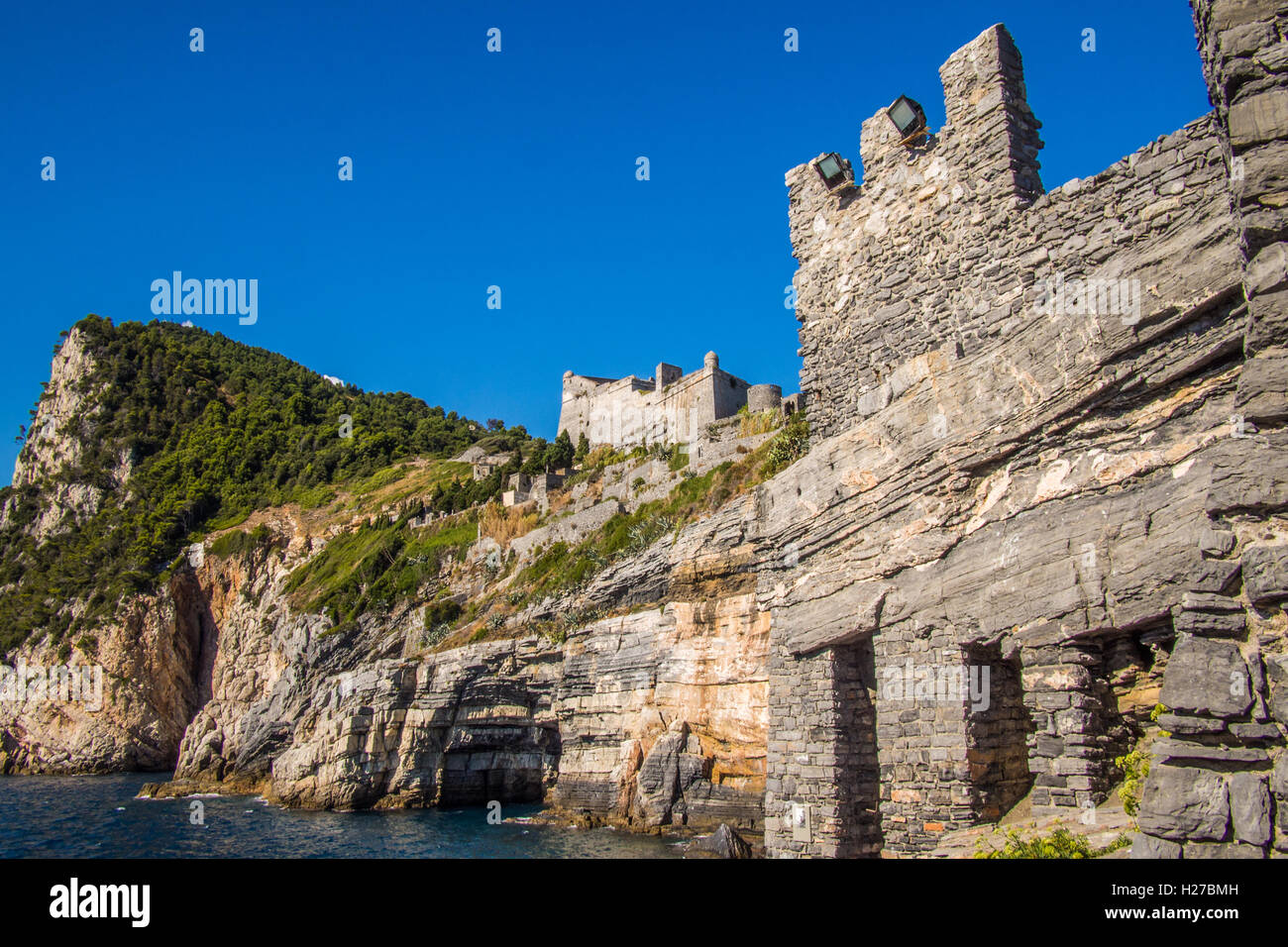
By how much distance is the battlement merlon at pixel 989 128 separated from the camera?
35.2ft

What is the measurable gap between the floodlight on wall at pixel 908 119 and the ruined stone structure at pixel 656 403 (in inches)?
1270

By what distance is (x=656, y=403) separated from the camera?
2308 inches

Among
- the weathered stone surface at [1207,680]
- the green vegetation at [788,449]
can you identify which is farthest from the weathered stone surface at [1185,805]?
the green vegetation at [788,449]

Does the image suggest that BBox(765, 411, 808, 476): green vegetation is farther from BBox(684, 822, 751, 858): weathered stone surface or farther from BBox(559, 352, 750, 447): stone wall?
BBox(559, 352, 750, 447): stone wall

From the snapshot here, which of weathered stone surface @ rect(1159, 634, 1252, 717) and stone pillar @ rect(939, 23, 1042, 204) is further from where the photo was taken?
stone pillar @ rect(939, 23, 1042, 204)

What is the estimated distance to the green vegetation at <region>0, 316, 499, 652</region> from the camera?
62.2m

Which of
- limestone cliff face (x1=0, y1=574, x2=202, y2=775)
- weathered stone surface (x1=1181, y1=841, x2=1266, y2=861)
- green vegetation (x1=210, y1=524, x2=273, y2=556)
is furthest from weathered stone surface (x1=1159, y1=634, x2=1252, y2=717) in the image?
limestone cliff face (x1=0, y1=574, x2=202, y2=775)

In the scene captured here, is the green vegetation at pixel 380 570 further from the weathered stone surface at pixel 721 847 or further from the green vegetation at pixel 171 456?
the weathered stone surface at pixel 721 847

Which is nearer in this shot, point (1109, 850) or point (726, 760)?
point (1109, 850)

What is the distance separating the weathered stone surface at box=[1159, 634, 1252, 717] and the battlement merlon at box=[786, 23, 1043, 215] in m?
6.62
